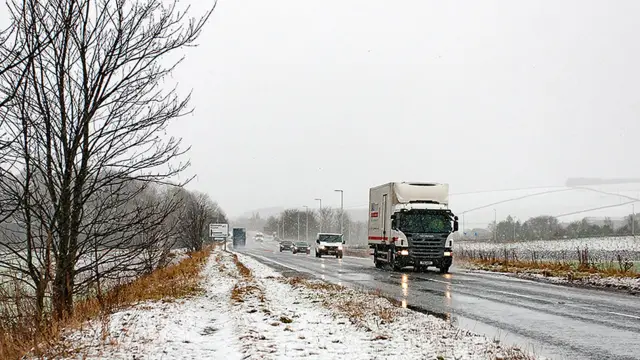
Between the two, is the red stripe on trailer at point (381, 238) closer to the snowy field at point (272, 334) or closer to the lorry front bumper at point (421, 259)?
the lorry front bumper at point (421, 259)

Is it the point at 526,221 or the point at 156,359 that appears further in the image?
the point at 526,221

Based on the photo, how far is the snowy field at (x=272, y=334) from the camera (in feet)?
21.1

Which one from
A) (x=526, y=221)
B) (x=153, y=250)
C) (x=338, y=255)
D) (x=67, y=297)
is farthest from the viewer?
(x=526, y=221)

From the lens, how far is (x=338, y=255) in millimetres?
46906

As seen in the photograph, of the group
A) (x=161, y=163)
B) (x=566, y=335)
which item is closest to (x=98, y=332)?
(x=161, y=163)

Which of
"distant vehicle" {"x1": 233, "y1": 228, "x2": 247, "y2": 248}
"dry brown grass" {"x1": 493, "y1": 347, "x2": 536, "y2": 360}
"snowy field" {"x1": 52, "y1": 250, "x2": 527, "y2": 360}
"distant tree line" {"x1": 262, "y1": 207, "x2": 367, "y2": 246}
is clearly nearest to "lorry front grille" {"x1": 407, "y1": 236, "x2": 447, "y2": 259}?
"snowy field" {"x1": 52, "y1": 250, "x2": 527, "y2": 360}

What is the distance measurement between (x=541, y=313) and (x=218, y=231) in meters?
59.1

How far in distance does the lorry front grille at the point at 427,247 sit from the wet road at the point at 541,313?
6.00 metres

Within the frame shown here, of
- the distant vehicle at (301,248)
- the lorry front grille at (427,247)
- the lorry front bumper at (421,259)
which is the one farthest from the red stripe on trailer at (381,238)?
the distant vehicle at (301,248)

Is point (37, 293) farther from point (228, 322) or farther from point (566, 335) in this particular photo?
point (566, 335)

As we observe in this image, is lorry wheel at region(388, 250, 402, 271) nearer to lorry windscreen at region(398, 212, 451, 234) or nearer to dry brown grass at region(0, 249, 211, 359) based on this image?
lorry windscreen at region(398, 212, 451, 234)

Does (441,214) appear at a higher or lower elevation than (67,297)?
higher

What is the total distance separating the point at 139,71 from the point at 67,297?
3.67 meters

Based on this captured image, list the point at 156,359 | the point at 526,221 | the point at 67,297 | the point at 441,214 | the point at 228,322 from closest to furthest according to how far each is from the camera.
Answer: the point at 156,359 → the point at 67,297 → the point at 228,322 → the point at 441,214 → the point at 526,221
